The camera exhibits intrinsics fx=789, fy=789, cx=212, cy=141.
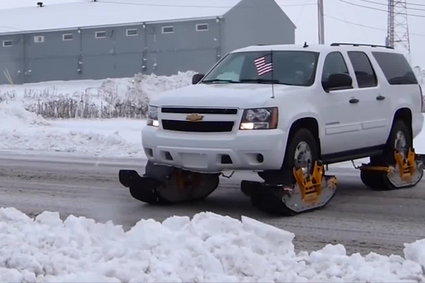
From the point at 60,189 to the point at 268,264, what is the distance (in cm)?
639

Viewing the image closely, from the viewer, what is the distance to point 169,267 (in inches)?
206

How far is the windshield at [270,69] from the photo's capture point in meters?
9.45

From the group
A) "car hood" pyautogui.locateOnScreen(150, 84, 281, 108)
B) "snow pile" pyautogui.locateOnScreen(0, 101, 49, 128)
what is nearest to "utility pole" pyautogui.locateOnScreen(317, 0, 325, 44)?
"snow pile" pyautogui.locateOnScreen(0, 101, 49, 128)

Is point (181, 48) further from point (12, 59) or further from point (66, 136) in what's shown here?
point (66, 136)

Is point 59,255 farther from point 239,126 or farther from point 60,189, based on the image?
point 60,189

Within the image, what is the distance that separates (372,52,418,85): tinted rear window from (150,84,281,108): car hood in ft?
8.06

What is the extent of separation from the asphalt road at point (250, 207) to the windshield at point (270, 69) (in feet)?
5.08

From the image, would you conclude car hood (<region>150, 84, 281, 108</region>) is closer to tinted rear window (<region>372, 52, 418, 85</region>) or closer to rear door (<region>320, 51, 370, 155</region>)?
rear door (<region>320, 51, 370, 155</region>)

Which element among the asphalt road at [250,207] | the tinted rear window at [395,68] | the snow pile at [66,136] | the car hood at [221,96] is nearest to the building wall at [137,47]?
the snow pile at [66,136]

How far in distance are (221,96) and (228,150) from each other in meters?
0.64

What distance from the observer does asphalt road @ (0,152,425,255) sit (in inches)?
311

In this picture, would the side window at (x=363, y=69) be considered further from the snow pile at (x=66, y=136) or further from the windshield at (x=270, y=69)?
the snow pile at (x=66, y=136)

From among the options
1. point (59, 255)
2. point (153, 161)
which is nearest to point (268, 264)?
point (59, 255)

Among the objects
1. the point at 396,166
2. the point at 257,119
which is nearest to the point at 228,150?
the point at 257,119
